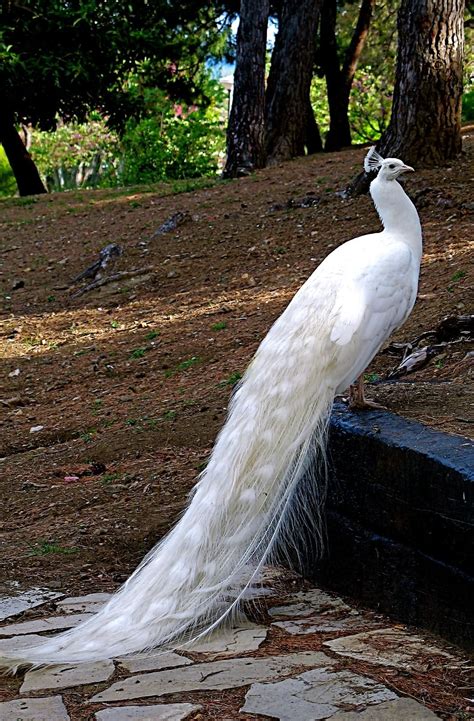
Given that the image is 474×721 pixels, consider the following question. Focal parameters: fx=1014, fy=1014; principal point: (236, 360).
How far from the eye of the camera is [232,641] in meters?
3.61

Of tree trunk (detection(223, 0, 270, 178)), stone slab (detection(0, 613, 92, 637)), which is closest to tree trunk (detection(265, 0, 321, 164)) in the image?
tree trunk (detection(223, 0, 270, 178))

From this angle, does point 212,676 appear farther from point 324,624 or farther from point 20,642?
point 20,642

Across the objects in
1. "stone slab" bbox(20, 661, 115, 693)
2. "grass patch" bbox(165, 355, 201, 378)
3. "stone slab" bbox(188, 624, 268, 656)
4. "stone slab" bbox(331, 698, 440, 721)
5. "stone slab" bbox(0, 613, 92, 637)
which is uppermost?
"grass patch" bbox(165, 355, 201, 378)

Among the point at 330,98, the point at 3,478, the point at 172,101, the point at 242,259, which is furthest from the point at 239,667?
the point at 172,101

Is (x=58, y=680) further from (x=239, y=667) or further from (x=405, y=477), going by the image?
(x=405, y=477)

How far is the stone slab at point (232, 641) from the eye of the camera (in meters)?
3.52

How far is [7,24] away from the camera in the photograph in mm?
14781

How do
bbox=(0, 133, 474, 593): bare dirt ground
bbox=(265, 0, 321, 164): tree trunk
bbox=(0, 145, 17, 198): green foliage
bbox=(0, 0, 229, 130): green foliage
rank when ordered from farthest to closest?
bbox=(0, 145, 17, 198): green foliage < bbox=(0, 0, 229, 130): green foliage < bbox=(265, 0, 321, 164): tree trunk < bbox=(0, 133, 474, 593): bare dirt ground

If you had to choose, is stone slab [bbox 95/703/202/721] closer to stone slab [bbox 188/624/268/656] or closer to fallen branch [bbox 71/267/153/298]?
stone slab [bbox 188/624/268/656]

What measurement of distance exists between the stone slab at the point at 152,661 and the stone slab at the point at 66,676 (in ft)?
0.18

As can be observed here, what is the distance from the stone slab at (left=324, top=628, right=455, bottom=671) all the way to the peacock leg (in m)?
0.99

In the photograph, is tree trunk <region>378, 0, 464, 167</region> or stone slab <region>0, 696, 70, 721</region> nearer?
stone slab <region>0, 696, 70, 721</region>

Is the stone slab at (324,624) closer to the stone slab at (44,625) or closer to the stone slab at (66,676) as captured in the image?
the stone slab at (66,676)

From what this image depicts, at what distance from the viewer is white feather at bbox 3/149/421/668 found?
3.52m
